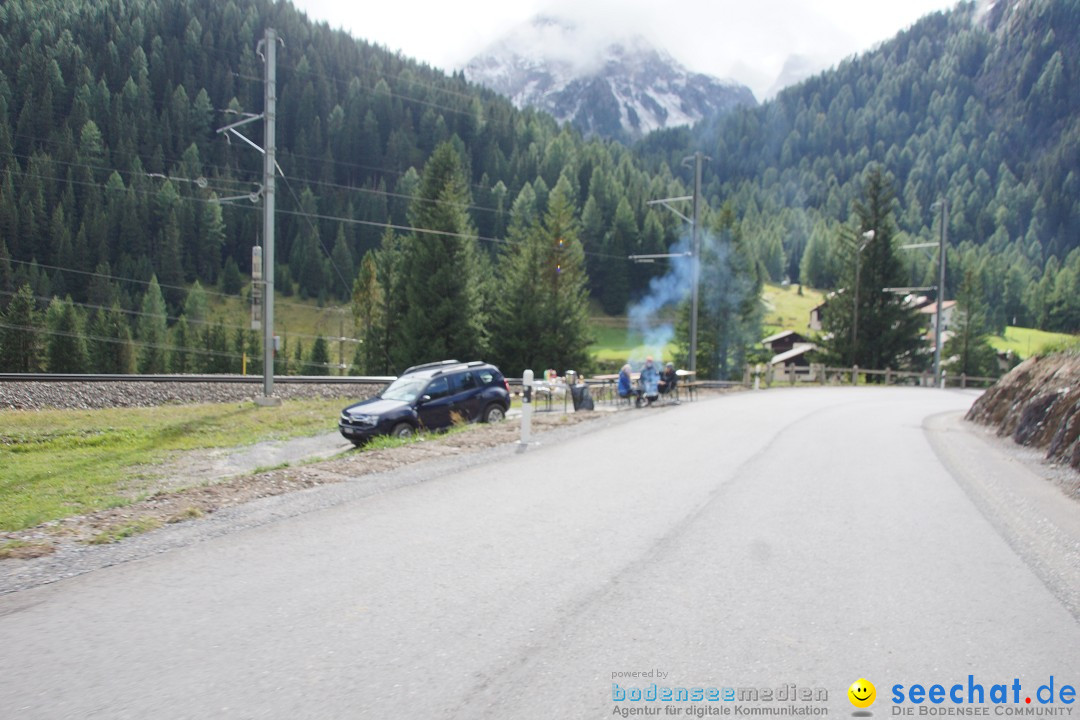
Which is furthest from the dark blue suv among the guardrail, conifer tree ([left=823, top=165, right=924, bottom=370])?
conifer tree ([left=823, top=165, right=924, bottom=370])

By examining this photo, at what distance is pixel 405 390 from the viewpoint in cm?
1962

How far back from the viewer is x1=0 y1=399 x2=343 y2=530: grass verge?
37.3 feet

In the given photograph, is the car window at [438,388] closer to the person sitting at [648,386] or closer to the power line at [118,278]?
the person sitting at [648,386]

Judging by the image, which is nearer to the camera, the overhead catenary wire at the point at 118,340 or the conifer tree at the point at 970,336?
the overhead catenary wire at the point at 118,340

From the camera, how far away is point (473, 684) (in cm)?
401

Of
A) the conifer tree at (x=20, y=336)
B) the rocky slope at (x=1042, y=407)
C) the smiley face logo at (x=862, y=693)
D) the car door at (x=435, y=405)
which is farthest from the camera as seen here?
the conifer tree at (x=20, y=336)

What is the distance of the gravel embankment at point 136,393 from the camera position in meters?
21.5

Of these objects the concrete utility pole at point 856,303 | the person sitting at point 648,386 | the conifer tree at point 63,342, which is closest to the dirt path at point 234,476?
the person sitting at point 648,386

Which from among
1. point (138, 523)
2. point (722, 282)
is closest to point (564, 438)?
point (138, 523)

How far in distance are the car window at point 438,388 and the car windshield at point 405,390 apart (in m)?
0.18

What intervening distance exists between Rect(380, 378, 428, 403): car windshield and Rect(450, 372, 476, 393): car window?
2.93 feet

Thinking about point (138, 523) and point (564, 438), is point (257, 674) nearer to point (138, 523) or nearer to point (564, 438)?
point (138, 523)

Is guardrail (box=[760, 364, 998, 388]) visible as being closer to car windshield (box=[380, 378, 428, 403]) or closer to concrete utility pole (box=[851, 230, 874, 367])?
concrete utility pole (box=[851, 230, 874, 367])

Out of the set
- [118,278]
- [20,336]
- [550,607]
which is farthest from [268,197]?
[118,278]
